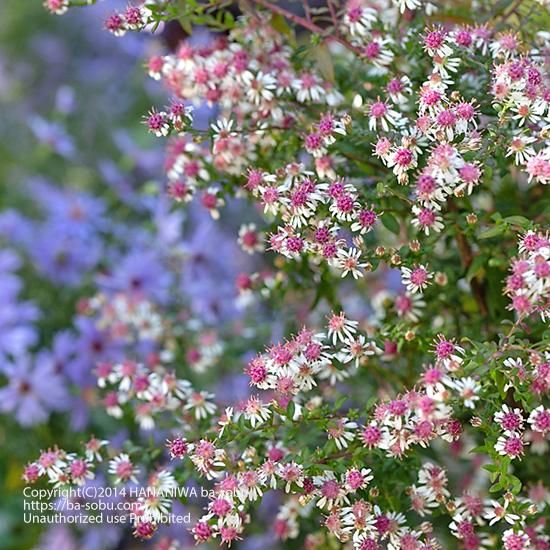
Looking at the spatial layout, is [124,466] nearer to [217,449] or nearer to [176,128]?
[217,449]

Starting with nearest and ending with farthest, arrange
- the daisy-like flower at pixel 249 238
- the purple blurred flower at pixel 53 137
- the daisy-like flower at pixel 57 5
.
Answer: the daisy-like flower at pixel 57 5, the daisy-like flower at pixel 249 238, the purple blurred flower at pixel 53 137

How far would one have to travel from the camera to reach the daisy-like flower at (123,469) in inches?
30.0

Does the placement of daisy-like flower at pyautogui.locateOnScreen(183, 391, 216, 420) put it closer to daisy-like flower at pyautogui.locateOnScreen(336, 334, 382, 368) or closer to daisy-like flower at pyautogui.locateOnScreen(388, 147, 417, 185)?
daisy-like flower at pyautogui.locateOnScreen(336, 334, 382, 368)

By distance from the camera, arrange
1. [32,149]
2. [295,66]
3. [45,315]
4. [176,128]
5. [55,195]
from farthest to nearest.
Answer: [32,149] < [55,195] < [45,315] < [295,66] < [176,128]

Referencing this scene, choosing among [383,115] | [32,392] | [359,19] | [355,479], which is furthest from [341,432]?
[32,392]

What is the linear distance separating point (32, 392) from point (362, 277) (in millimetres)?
623

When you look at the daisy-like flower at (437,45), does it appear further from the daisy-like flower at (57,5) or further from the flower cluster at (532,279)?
the daisy-like flower at (57,5)

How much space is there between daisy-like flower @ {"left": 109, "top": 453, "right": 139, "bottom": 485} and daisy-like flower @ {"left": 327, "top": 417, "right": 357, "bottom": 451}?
0.59ft

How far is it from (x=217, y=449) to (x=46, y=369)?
0.63 metres

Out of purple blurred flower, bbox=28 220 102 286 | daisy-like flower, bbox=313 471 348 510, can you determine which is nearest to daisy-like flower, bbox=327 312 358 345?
daisy-like flower, bbox=313 471 348 510

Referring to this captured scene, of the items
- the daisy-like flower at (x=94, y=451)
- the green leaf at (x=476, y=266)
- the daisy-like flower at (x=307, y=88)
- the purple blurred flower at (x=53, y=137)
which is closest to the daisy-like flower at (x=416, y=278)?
the green leaf at (x=476, y=266)

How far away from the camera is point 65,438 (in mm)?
1278

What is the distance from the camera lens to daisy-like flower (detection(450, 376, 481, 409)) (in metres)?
0.59

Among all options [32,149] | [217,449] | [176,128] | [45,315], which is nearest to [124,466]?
[217,449]
